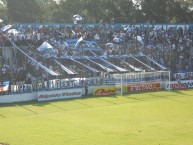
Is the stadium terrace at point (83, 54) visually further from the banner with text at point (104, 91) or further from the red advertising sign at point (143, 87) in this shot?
the banner with text at point (104, 91)

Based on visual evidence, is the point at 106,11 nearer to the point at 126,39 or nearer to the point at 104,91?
the point at 126,39

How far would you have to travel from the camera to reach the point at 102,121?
25.8 m

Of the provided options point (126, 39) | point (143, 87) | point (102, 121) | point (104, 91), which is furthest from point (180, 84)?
point (102, 121)

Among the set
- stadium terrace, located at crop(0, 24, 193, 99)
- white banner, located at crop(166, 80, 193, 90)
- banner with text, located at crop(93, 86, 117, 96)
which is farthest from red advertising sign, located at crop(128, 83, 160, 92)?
banner with text, located at crop(93, 86, 117, 96)

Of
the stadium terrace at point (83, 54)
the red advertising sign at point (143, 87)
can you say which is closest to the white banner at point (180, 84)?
the stadium terrace at point (83, 54)

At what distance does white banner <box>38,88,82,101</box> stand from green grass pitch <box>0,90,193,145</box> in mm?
1100

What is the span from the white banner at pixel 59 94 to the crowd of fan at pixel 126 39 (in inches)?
221

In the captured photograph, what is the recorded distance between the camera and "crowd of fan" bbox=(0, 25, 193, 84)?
44344 millimetres

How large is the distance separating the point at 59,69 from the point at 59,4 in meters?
35.8

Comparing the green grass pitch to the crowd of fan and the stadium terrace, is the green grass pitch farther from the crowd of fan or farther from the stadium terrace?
the crowd of fan

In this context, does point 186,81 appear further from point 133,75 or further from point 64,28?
point 64,28

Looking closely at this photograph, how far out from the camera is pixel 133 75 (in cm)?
4131

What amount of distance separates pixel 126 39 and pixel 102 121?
26.2 meters

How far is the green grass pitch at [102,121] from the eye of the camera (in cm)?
2008
